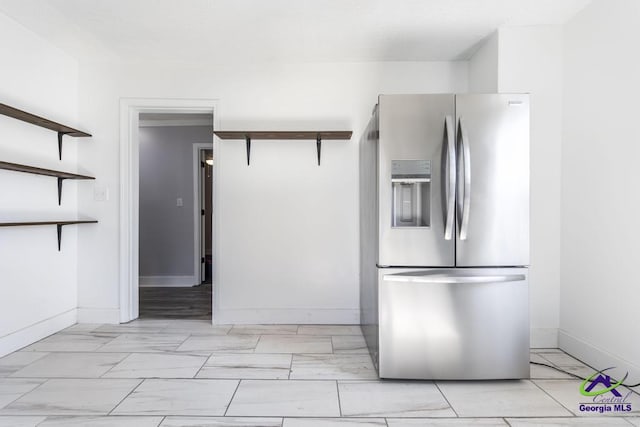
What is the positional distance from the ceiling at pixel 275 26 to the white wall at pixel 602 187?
0.33 m

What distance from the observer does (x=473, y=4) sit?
92.3 inches

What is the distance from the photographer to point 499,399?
6.31 ft

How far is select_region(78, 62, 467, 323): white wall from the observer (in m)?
3.23

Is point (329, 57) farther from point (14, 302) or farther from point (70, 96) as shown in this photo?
point (14, 302)

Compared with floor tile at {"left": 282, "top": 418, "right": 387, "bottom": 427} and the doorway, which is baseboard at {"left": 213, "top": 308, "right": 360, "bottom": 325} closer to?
floor tile at {"left": 282, "top": 418, "right": 387, "bottom": 427}

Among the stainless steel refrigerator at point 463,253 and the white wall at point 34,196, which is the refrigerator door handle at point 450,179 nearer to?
the stainless steel refrigerator at point 463,253

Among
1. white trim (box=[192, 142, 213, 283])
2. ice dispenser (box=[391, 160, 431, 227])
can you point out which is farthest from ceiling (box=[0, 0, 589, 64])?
white trim (box=[192, 142, 213, 283])

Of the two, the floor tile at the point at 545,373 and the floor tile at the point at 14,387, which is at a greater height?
the floor tile at the point at 14,387

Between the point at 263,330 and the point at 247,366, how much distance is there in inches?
29.2

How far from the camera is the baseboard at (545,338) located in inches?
105

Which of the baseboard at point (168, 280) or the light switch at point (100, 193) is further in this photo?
the baseboard at point (168, 280)

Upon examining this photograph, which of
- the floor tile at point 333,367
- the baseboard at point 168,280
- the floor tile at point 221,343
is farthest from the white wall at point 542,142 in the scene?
the baseboard at point 168,280

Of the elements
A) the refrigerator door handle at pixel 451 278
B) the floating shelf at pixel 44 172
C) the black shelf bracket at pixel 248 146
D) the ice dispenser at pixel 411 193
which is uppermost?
the black shelf bracket at pixel 248 146

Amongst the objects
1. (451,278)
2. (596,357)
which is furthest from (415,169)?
(596,357)
